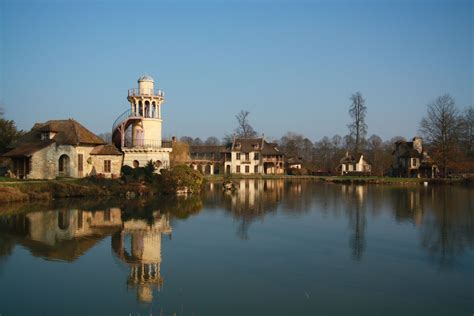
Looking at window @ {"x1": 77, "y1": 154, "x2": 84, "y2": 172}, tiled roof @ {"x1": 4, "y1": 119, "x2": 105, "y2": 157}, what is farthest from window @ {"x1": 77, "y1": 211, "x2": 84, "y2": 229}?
window @ {"x1": 77, "y1": 154, "x2": 84, "y2": 172}

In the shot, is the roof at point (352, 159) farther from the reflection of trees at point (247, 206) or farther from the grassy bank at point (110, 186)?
the grassy bank at point (110, 186)

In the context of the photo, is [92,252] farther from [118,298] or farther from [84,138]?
[84,138]

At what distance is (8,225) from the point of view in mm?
21859

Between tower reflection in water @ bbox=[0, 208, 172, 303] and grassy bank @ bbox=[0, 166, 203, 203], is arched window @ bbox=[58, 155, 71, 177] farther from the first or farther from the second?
tower reflection in water @ bbox=[0, 208, 172, 303]

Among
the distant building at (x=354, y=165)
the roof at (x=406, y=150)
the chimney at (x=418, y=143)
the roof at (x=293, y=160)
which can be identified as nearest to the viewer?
the roof at (x=406, y=150)

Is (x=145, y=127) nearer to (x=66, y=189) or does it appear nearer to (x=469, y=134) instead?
(x=66, y=189)

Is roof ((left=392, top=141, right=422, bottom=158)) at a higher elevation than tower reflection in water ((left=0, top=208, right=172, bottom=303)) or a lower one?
higher

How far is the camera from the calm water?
37.6 feet

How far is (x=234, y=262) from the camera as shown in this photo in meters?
15.6

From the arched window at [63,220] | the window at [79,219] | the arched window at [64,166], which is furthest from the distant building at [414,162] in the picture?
the arched window at [63,220]

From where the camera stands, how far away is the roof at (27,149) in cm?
3675

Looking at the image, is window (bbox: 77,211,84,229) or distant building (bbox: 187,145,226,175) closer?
window (bbox: 77,211,84,229)

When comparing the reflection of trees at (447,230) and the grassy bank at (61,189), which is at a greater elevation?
the grassy bank at (61,189)

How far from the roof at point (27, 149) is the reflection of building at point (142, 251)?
16.8m
